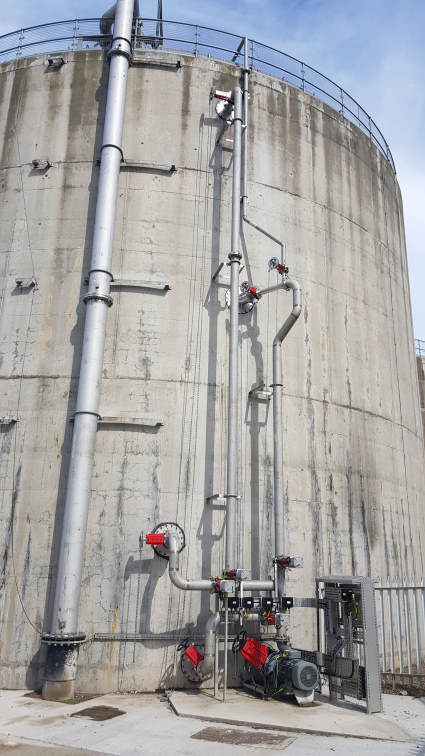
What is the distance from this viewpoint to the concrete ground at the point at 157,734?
22.2 ft

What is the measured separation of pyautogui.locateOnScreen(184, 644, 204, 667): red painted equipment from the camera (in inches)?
387

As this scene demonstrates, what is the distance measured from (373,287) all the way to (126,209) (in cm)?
657

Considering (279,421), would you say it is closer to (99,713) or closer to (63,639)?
(63,639)

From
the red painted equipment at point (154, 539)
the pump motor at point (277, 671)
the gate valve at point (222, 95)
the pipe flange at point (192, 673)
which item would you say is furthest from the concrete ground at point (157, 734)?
the gate valve at point (222, 95)

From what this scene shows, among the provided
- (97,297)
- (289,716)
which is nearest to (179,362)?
(97,297)

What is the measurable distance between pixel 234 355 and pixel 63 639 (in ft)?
19.3

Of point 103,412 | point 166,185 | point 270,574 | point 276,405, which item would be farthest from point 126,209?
point 270,574

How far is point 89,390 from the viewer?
10.8 m

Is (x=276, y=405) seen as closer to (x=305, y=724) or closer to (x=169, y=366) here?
(x=169, y=366)

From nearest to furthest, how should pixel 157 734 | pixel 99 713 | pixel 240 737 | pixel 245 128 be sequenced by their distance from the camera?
1. pixel 240 737
2. pixel 157 734
3. pixel 99 713
4. pixel 245 128

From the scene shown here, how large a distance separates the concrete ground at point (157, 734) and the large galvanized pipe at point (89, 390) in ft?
2.89

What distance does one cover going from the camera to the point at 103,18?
14.6m

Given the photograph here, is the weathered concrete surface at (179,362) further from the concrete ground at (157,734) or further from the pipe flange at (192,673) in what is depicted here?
the concrete ground at (157,734)

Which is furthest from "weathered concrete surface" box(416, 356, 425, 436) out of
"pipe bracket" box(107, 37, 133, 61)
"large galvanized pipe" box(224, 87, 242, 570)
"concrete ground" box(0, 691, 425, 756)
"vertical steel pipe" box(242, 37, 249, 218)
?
"pipe bracket" box(107, 37, 133, 61)
